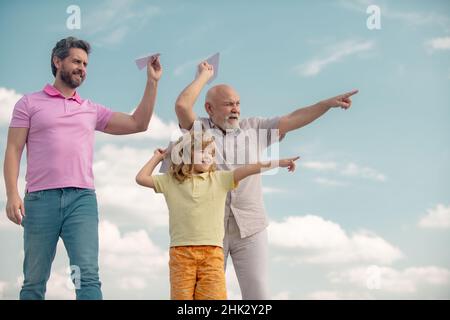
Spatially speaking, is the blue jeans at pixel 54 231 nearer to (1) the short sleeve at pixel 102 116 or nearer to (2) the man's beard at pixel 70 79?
(1) the short sleeve at pixel 102 116

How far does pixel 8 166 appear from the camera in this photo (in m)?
5.41

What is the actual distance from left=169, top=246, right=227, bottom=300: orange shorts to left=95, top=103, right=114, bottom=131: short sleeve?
1534 millimetres

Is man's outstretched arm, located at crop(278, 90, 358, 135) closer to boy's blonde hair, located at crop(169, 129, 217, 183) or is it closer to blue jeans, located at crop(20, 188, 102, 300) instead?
boy's blonde hair, located at crop(169, 129, 217, 183)

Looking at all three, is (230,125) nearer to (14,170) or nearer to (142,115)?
(142,115)

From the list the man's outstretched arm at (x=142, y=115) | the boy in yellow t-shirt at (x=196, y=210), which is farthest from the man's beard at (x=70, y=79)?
the boy in yellow t-shirt at (x=196, y=210)

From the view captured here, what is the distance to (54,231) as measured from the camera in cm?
521

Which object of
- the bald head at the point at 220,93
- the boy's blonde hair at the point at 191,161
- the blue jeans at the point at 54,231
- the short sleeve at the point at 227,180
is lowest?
the blue jeans at the point at 54,231

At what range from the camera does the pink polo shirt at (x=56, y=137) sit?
5258mm

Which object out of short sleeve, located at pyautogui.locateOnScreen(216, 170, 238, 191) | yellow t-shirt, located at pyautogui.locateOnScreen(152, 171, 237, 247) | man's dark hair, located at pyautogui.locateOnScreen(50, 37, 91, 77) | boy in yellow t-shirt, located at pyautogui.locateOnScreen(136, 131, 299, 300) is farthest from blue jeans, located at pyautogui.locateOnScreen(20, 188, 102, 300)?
man's dark hair, located at pyautogui.locateOnScreen(50, 37, 91, 77)

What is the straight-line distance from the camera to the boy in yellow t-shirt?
15.4 feet

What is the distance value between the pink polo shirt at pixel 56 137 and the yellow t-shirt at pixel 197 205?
743 mm
